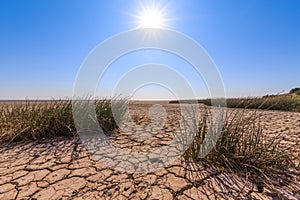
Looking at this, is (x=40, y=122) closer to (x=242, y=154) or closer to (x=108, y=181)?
(x=108, y=181)

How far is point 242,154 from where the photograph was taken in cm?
180

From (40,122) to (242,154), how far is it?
3.17m

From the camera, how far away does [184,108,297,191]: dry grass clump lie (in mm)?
1716

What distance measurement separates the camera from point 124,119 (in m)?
4.28

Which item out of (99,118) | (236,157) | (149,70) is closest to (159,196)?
(236,157)

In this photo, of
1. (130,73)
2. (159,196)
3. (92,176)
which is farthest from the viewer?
(130,73)

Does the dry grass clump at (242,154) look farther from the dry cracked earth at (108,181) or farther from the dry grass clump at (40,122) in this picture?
the dry grass clump at (40,122)

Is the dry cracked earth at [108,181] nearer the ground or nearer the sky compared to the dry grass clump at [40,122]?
nearer the ground

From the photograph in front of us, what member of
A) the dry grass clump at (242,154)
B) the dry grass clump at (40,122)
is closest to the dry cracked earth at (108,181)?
the dry grass clump at (242,154)

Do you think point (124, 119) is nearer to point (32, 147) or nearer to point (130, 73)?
point (130, 73)

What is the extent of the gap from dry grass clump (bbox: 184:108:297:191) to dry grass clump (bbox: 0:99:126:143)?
6.88 feet

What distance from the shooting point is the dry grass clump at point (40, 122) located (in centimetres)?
274

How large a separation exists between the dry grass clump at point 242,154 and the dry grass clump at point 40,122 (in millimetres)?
2097

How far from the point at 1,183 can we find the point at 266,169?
8.78ft
